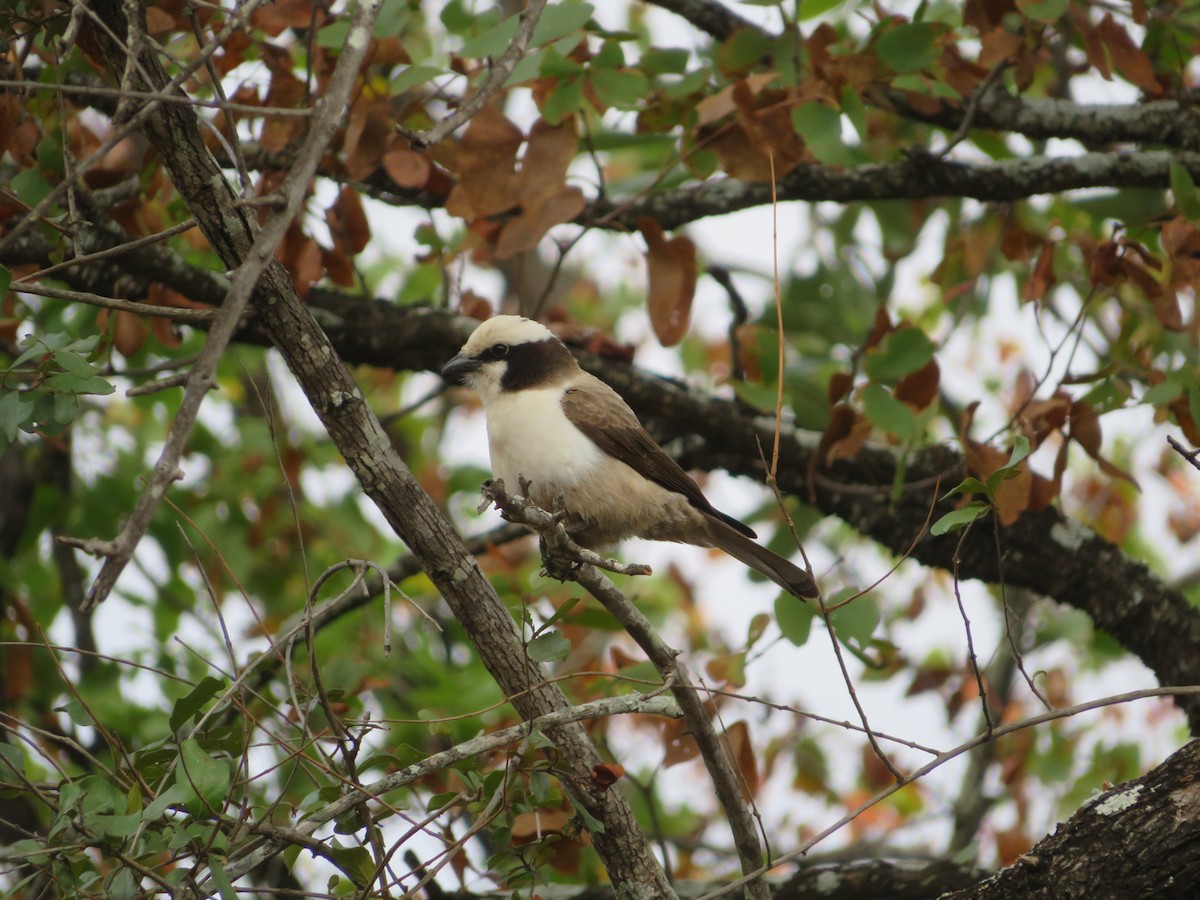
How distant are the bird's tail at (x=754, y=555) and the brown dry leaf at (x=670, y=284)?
2.59 feet

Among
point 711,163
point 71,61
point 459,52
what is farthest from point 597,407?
point 71,61

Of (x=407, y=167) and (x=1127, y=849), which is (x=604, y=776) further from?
(x=407, y=167)

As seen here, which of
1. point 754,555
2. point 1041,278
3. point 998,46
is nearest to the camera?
point 998,46

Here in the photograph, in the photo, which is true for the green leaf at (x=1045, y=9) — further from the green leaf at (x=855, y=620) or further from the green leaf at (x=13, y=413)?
the green leaf at (x=13, y=413)

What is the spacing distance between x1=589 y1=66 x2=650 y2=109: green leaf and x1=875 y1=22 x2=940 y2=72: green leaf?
875 millimetres

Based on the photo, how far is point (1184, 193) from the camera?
3.97 metres

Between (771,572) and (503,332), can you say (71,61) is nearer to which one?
(503,332)

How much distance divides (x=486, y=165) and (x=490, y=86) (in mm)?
1046

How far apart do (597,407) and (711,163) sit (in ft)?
3.29

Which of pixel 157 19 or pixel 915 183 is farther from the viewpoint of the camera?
pixel 915 183

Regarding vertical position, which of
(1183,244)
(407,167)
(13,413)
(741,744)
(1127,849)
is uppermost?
(407,167)

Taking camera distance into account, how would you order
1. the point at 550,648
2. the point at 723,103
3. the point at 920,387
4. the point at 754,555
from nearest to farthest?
the point at 550,648 → the point at 723,103 → the point at 920,387 → the point at 754,555

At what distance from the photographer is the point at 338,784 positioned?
310 centimetres

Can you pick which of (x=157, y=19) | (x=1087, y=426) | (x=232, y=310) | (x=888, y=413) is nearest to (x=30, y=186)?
(x=157, y=19)
